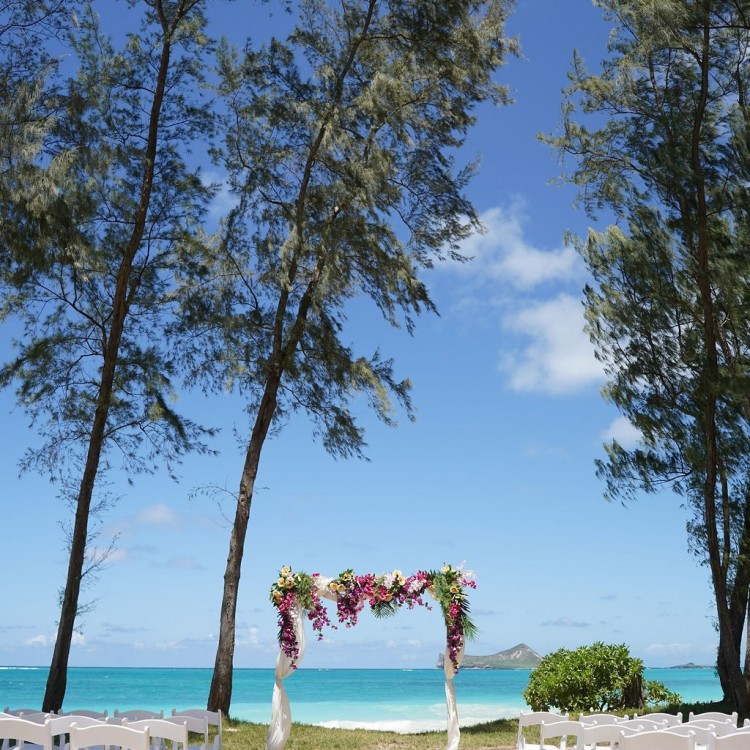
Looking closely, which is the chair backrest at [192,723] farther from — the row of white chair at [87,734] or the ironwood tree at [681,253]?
the ironwood tree at [681,253]

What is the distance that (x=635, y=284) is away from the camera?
44.0ft

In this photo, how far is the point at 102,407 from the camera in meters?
12.0

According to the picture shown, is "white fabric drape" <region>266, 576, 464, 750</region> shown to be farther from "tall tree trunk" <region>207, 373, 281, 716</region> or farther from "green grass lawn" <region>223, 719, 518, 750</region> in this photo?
"tall tree trunk" <region>207, 373, 281, 716</region>

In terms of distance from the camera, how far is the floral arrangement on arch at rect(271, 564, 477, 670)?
9.06 m

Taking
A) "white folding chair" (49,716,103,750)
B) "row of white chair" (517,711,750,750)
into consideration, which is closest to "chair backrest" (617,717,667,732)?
"row of white chair" (517,711,750,750)

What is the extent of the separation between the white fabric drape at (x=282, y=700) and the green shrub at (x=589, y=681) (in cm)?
683

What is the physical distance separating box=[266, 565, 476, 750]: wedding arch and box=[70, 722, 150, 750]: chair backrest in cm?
359

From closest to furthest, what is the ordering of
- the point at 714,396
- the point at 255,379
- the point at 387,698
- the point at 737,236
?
the point at 714,396
the point at 737,236
the point at 255,379
the point at 387,698

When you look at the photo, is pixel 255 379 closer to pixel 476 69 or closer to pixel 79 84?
pixel 79 84

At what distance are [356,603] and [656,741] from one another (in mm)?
4393

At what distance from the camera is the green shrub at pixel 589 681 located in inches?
566

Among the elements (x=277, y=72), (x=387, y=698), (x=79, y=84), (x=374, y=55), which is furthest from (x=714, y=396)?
(x=387, y=698)

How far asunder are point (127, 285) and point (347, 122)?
4.42 m

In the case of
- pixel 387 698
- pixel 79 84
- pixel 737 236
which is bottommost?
pixel 387 698
